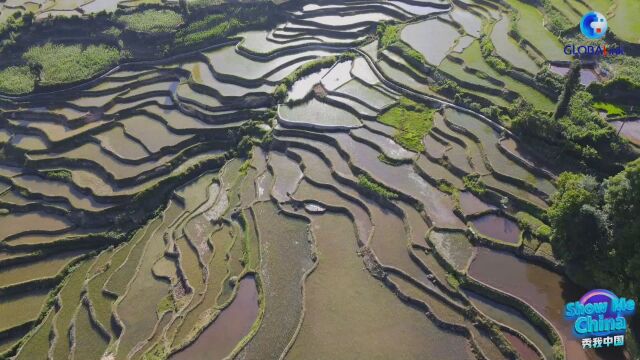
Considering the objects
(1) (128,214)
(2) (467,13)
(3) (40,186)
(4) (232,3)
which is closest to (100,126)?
(3) (40,186)

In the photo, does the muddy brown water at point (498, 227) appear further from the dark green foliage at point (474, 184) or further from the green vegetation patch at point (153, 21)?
the green vegetation patch at point (153, 21)

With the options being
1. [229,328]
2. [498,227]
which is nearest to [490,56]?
[498,227]

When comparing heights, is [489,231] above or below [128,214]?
below

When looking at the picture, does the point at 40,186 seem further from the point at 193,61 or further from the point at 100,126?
the point at 193,61

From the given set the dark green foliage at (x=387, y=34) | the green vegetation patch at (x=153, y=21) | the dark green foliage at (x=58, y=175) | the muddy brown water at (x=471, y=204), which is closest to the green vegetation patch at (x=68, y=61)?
the green vegetation patch at (x=153, y=21)

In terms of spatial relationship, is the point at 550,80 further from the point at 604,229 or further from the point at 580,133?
the point at 604,229

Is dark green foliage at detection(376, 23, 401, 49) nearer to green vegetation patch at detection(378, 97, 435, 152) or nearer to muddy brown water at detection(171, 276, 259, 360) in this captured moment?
green vegetation patch at detection(378, 97, 435, 152)
